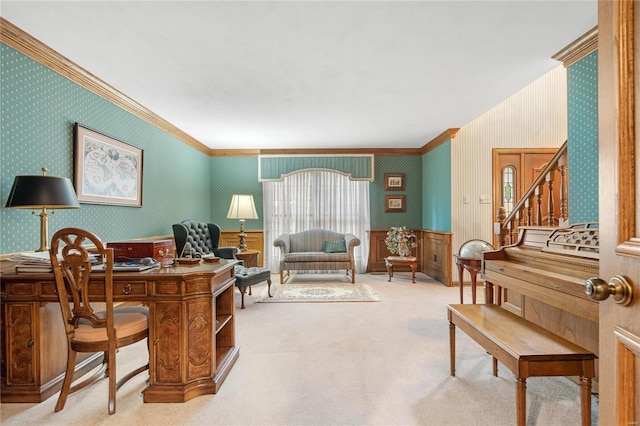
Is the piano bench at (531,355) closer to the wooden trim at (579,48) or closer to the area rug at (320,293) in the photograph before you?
the wooden trim at (579,48)

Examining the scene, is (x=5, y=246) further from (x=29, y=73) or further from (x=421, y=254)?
(x=421, y=254)

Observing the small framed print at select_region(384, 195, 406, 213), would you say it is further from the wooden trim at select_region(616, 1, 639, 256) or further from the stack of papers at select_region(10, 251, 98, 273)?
the wooden trim at select_region(616, 1, 639, 256)

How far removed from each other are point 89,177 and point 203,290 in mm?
2013

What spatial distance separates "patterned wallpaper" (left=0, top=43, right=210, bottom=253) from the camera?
2.49 metres

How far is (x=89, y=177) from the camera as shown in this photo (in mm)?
3361

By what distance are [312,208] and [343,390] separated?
4842 millimetres

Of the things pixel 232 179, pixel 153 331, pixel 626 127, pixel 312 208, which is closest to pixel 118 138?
pixel 153 331

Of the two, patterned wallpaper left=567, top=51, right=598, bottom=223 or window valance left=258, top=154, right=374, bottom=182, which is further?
window valance left=258, top=154, right=374, bottom=182

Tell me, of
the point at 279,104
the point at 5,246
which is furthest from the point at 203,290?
the point at 279,104

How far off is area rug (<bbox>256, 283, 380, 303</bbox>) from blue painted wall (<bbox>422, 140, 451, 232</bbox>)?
1.74 meters

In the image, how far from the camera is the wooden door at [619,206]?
31.6 inches

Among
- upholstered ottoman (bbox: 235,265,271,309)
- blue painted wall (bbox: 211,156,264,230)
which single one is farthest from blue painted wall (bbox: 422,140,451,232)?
blue painted wall (bbox: 211,156,264,230)

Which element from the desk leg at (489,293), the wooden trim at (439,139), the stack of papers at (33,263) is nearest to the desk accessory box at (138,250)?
the stack of papers at (33,263)

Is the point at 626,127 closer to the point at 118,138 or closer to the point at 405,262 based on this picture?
the point at 118,138
